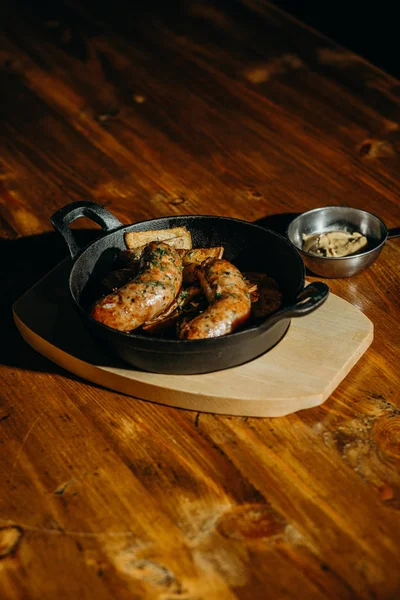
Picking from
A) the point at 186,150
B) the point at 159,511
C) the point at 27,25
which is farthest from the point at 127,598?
the point at 27,25

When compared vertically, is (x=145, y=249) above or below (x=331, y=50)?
above

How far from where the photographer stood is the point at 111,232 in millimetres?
2021

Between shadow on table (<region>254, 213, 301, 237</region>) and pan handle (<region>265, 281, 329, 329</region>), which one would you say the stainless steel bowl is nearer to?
shadow on table (<region>254, 213, 301, 237</region>)

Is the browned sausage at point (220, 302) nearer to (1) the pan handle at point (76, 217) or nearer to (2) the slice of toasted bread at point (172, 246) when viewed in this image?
(2) the slice of toasted bread at point (172, 246)

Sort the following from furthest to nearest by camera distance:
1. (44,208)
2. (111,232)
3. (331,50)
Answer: (331,50) → (44,208) → (111,232)

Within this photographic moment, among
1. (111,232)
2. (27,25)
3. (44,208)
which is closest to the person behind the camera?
(111,232)

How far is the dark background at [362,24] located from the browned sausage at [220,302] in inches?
131

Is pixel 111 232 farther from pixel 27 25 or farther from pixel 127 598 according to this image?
pixel 27 25

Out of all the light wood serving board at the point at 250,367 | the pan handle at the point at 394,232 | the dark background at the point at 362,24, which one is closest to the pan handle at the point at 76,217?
the light wood serving board at the point at 250,367

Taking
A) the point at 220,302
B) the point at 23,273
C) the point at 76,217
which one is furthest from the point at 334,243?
the point at 23,273

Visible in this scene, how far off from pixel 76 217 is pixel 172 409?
25.6 inches

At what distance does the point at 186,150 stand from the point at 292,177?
44 centimetres

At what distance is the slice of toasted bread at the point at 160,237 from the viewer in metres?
2.01

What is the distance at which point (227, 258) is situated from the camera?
2.10 m
